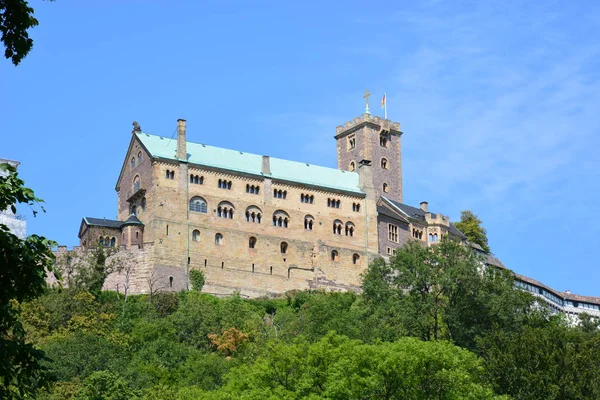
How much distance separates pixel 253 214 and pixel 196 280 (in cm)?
A: 1040

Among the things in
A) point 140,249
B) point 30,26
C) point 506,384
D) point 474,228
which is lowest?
point 506,384

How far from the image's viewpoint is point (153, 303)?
8669 centimetres

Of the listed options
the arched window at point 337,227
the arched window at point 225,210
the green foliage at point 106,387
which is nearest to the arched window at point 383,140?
the arched window at point 337,227

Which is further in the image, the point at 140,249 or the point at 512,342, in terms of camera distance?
the point at 140,249

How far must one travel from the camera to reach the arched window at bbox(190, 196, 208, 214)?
97.6 meters

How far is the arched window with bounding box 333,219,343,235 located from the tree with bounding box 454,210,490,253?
25.3 m

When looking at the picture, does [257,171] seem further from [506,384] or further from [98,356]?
[506,384]

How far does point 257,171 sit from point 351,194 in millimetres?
11160

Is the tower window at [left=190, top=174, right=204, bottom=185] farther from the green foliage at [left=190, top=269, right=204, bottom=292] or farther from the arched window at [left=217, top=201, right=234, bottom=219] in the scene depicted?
the green foliage at [left=190, top=269, right=204, bottom=292]

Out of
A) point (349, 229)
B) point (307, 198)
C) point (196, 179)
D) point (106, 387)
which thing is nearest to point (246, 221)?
point (196, 179)

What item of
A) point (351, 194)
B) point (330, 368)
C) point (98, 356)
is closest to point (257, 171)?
point (351, 194)

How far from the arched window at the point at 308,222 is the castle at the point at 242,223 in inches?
4.7

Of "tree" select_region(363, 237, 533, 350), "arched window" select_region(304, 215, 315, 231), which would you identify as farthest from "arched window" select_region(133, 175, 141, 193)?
"tree" select_region(363, 237, 533, 350)

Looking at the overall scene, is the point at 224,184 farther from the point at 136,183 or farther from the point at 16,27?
the point at 16,27
